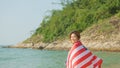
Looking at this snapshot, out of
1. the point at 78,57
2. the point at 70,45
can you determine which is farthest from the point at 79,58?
the point at 70,45

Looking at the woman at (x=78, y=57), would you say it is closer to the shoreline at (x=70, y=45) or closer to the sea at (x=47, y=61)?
the sea at (x=47, y=61)

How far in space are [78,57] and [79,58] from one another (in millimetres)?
27

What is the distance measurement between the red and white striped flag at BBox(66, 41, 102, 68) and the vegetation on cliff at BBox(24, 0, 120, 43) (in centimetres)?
4032

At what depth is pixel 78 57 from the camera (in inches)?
267

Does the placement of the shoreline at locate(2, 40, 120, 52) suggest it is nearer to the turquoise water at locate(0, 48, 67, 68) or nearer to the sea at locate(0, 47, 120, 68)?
the sea at locate(0, 47, 120, 68)

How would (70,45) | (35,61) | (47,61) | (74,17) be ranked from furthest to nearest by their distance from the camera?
(74,17) → (70,45) → (35,61) → (47,61)

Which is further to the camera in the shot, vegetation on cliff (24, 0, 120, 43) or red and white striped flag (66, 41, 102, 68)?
vegetation on cliff (24, 0, 120, 43)

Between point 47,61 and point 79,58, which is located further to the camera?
point 47,61

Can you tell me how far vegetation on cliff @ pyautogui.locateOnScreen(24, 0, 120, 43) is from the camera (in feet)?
176

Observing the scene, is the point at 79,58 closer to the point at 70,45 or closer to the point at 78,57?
the point at 78,57

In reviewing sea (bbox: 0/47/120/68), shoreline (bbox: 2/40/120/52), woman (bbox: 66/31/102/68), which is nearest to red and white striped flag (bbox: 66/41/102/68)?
woman (bbox: 66/31/102/68)

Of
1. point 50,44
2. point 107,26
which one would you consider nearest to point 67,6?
point 50,44

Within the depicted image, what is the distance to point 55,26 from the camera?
6425cm

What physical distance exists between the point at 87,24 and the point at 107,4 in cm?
436
